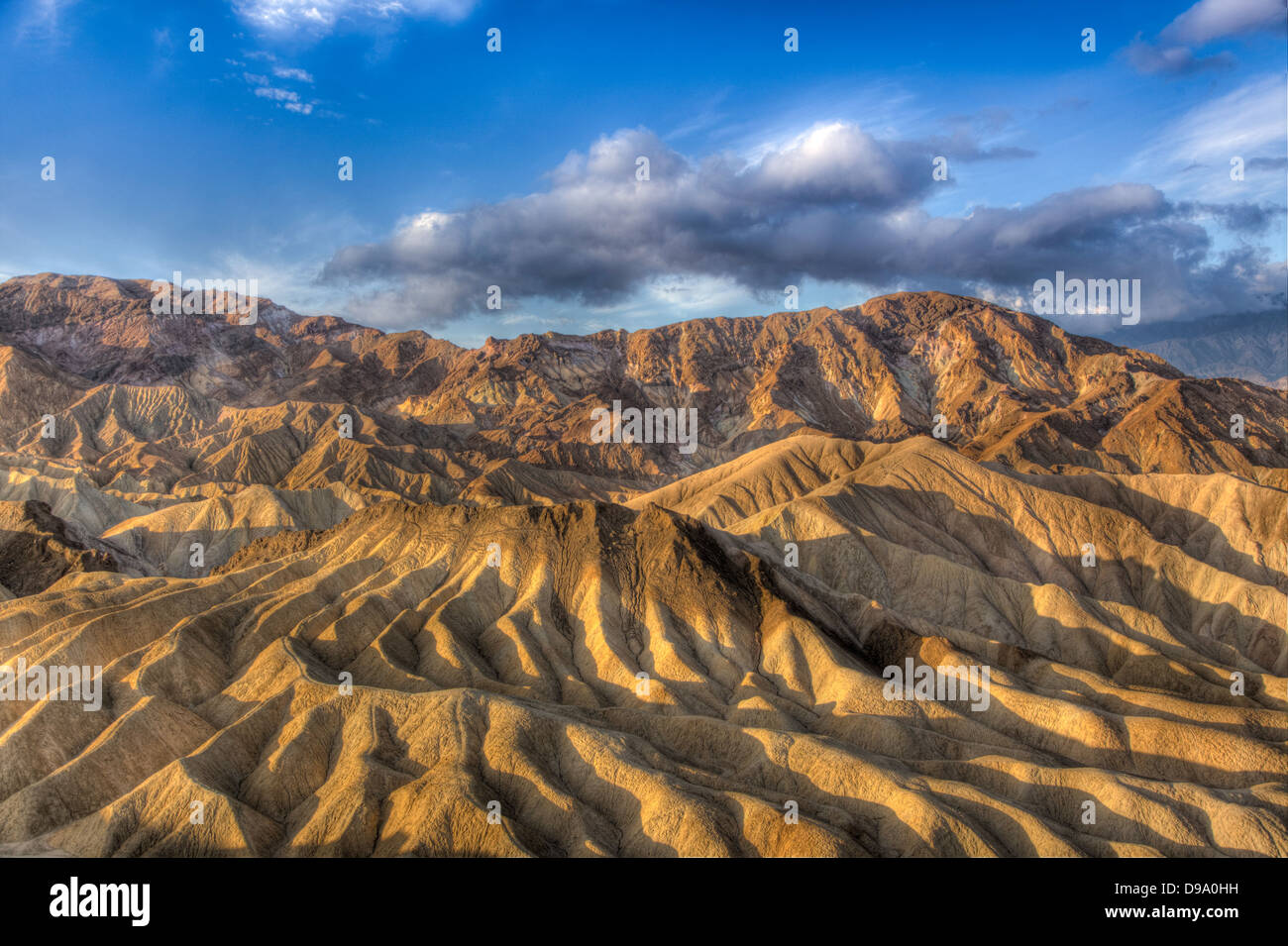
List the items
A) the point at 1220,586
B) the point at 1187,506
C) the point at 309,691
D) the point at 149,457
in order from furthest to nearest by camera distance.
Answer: the point at 149,457 < the point at 1187,506 < the point at 1220,586 < the point at 309,691

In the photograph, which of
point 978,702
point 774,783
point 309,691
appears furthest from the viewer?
point 978,702

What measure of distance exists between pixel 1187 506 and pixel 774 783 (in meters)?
91.5

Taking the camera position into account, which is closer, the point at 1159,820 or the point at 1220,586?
the point at 1159,820

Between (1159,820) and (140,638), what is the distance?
6969 centimetres

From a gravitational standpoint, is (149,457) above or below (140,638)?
above

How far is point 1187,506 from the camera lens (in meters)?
117

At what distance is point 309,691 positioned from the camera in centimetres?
5844

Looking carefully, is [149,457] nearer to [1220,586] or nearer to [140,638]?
[140,638]

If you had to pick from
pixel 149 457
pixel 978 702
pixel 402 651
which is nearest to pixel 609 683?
pixel 402 651

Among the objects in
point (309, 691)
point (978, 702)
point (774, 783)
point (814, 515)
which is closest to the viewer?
point (774, 783)

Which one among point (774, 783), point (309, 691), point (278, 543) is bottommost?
point (774, 783)

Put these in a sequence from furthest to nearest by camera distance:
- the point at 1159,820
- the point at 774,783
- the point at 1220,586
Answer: the point at 1220,586, the point at 774,783, the point at 1159,820

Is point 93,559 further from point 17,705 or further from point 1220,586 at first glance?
point 1220,586

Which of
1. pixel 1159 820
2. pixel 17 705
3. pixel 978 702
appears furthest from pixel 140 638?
pixel 1159 820
